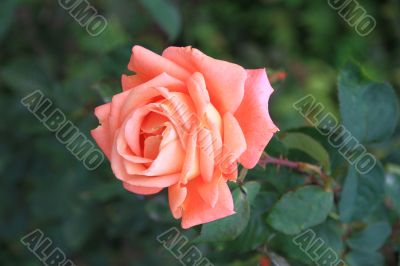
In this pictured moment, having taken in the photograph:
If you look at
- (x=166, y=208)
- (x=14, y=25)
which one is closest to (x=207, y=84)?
(x=166, y=208)

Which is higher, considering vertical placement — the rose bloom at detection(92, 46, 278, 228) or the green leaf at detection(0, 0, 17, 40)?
the green leaf at detection(0, 0, 17, 40)

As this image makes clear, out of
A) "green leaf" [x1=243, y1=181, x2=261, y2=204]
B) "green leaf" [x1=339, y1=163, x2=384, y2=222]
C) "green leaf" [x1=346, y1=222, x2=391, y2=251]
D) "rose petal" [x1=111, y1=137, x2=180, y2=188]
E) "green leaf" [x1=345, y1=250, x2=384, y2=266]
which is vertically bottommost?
"green leaf" [x1=345, y1=250, x2=384, y2=266]

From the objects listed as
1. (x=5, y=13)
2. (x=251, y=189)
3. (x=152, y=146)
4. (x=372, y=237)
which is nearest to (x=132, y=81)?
(x=152, y=146)

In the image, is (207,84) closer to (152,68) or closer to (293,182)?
(152,68)

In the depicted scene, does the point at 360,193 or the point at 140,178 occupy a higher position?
the point at 140,178

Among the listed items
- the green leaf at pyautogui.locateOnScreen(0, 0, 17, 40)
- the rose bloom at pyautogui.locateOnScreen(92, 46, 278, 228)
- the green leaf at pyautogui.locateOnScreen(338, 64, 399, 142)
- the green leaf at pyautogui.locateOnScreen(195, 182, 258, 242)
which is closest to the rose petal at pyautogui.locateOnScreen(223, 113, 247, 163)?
the rose bloom at pyautogui.locateOnScreen(92, 46, 278, 228)

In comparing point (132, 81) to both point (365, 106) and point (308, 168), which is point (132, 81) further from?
point (365, 106)

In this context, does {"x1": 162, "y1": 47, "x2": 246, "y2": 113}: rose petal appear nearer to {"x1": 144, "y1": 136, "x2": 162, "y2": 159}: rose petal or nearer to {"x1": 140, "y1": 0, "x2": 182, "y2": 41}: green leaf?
{"x1": 144, "y1": 136, "x2": 162, "y2": 159}: rose petal
